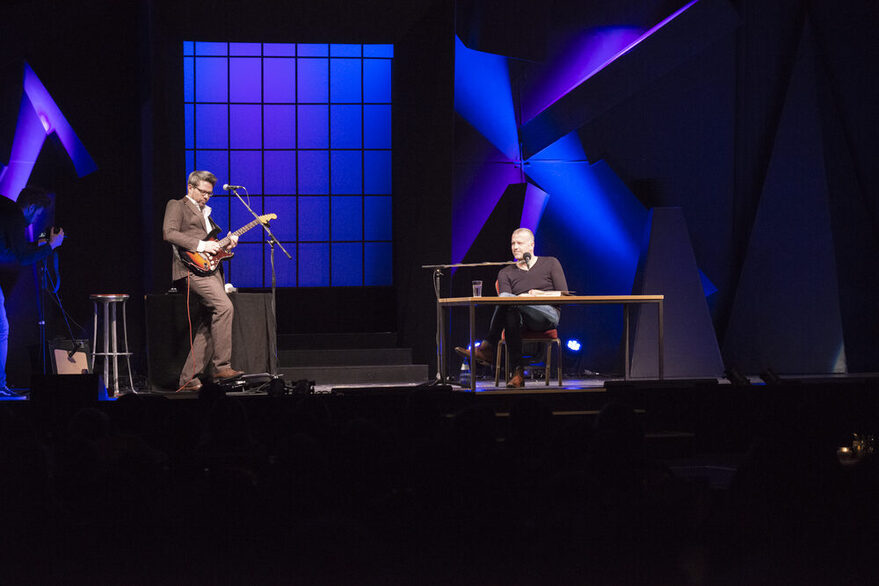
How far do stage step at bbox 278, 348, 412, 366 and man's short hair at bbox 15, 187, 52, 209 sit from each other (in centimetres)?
233

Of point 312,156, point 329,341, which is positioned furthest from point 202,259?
point 312,156

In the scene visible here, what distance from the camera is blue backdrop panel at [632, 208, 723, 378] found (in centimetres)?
725

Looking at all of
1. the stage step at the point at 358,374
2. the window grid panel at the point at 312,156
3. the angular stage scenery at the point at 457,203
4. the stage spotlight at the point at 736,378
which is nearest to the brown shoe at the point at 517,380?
the angular stage scenery at the point at 457,203

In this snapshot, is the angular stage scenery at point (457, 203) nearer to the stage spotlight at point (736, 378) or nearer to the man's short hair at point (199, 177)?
the man's short hair at point (199, 177)

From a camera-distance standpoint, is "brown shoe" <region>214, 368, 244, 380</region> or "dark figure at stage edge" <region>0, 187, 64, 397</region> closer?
"brown shoe" <region>214, 368, 244, 380</region>

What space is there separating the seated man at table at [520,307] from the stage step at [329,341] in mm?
1815

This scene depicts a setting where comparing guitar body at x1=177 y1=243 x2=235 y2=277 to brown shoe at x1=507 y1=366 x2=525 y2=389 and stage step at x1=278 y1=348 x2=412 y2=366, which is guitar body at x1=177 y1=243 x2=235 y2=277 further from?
brown shoe at x1=507 y1=366 x2=525 y2=389

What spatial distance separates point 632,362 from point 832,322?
204cm

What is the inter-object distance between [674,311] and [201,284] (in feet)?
13.3

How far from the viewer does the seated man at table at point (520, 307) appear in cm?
575

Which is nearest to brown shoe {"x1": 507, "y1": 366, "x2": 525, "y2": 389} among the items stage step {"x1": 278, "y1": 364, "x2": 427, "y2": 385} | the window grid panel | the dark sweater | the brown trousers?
the dark sweater

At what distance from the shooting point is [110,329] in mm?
7211

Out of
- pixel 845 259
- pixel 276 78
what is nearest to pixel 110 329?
pixel 276 78

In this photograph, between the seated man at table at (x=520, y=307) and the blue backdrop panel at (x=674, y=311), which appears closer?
the seated man at table at (x=520, y=307)
